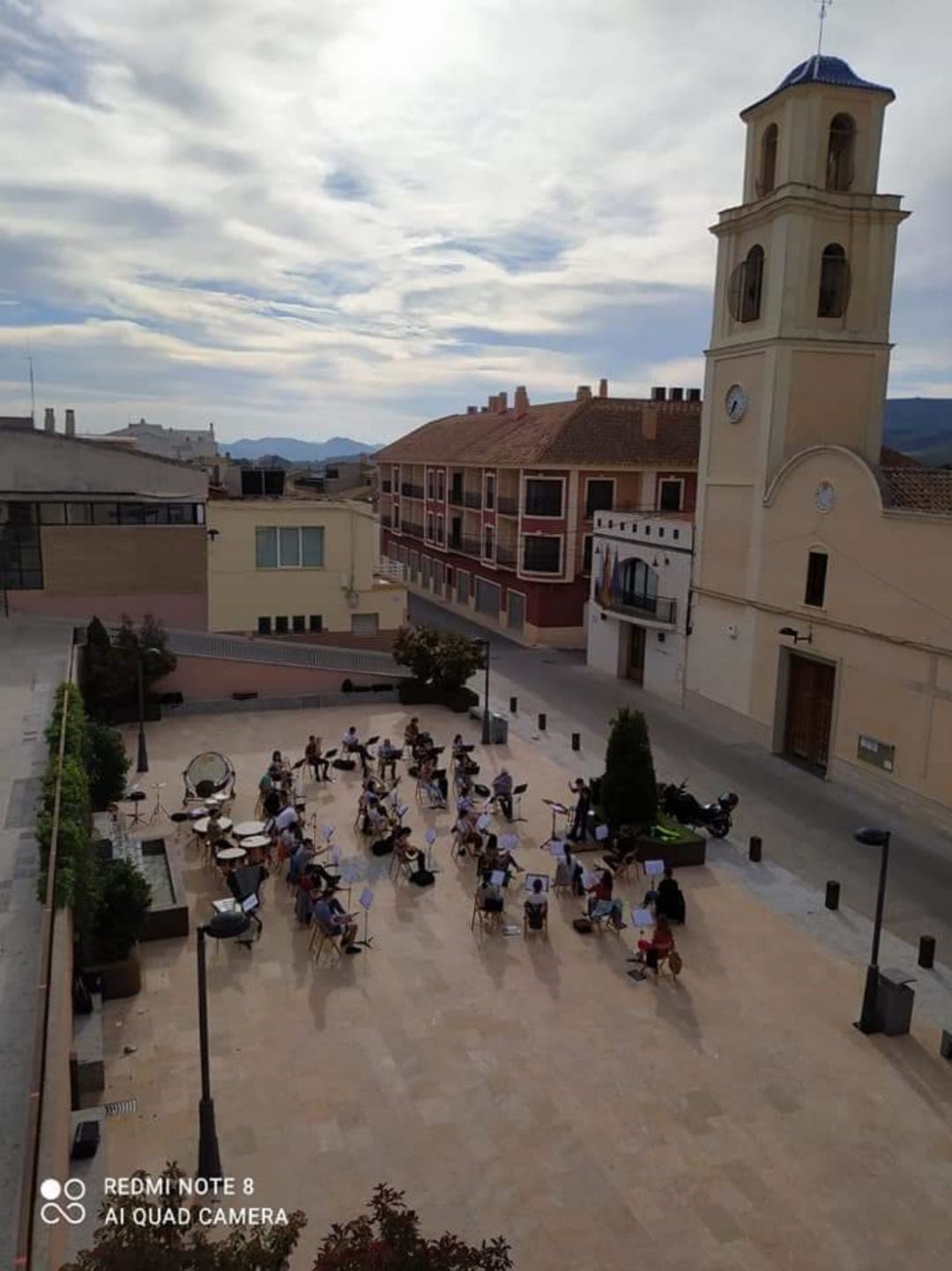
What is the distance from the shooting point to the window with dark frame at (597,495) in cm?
4081

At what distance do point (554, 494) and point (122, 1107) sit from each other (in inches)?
1277

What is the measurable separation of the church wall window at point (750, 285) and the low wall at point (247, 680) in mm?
15563

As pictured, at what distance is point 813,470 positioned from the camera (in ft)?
81.5

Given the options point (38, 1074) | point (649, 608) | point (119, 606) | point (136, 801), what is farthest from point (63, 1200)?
point (119, 606)

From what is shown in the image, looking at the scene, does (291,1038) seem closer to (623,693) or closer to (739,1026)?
(739,1026)

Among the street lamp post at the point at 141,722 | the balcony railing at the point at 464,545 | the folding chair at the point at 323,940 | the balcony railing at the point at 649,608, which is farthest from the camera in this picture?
the balcony railing at the point at 464,545

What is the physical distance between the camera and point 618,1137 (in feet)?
36.1

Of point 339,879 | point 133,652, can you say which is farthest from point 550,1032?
point 133,652

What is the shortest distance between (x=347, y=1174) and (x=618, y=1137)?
9.99ft

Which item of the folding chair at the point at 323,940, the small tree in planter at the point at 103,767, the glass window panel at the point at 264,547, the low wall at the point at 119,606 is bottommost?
the folding chair at the point at 323,940

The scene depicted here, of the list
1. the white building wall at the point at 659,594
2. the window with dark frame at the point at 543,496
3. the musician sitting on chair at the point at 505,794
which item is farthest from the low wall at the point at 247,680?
the window with dark frame at the point at 543,496

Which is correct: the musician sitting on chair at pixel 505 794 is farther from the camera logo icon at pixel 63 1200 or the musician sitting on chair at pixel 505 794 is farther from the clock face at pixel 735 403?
the clock face at pixel 735 403

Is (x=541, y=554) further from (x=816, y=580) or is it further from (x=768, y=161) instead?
(x=768, y=161)

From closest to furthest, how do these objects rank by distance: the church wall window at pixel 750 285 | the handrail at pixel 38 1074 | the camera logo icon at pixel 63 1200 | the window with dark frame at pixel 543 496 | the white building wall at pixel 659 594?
the handrail at pixel 38 1074 → the camera logo icon at pixel 63 1200 → the church wall window at pixel 750 285 → the white building wall at pixel 659 594 → the window with dark frame at pixel 543 496
